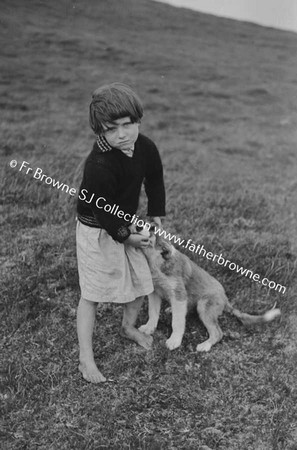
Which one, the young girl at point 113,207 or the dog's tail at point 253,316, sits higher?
the young girl at point 113,207

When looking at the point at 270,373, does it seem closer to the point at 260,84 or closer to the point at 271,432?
the point at 271,432

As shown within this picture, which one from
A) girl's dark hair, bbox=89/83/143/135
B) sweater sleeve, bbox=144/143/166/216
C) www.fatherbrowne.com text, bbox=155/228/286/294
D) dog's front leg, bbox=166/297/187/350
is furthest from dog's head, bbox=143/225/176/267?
girl's dark hair, bbox=89/83/143/135

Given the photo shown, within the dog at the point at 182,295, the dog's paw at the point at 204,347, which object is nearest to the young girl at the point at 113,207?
the dog at the point at 182,295

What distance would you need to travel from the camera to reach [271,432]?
306cm

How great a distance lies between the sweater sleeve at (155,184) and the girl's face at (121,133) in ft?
1.14

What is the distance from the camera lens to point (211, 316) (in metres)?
3.79

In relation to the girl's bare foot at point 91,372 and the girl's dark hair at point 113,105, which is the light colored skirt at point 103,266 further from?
the girl's dark hair at point 113,105

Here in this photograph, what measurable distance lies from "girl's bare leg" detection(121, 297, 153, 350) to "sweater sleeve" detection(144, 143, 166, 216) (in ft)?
2.16

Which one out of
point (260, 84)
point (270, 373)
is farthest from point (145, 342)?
point (260, 84)

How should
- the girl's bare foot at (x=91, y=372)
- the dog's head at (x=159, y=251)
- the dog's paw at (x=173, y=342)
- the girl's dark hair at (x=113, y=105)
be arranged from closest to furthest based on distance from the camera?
the girl's dark hair at (x=113, y=105) → the girl's bare foot at (x=91, y=372) → the dog's head at (x=159, y=251) → the dog's paw at (x=173, y=342)

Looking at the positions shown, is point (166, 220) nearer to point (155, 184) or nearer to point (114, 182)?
point (155, 184)

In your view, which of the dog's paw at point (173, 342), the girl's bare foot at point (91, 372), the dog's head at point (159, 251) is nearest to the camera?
the girl's bare foot at point (91, 372)

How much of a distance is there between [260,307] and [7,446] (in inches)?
90.9

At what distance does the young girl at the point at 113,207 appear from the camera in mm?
3029
